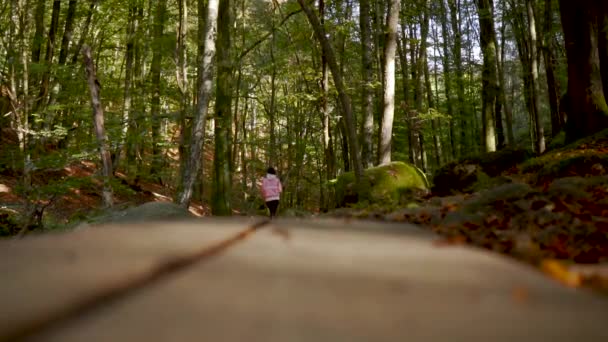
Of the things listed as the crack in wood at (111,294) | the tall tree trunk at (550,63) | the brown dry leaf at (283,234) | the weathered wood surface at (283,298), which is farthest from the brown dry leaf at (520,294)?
the tall tree trunk at (550,63)

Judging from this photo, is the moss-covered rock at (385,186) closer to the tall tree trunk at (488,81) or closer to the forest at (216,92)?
the forest at (216,92)

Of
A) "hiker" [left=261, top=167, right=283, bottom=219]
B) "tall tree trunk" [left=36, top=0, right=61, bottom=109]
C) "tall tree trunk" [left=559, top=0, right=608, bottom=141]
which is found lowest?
"hiker" [left=261, top=167, right=283, bottom=219]

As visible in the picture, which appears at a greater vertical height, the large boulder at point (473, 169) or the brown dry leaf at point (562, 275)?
the large boulder at point (473, 169)

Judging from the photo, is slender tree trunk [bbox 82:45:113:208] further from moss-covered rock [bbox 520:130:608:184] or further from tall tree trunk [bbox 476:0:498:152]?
tall tree trunk [bbox 476:0:498:152]

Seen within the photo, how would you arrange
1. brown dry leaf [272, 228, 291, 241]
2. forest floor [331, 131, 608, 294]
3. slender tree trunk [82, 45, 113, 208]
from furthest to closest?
slender tree trunk [82, 45, 113, 208] < brown dry leaf [272, 228, 291, 241] < forest floor [331, 131, 608, 294]

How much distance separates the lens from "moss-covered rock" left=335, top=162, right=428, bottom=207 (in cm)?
1225

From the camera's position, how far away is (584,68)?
10.7 m

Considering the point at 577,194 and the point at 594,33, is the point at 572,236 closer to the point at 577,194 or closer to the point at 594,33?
the point at 577,194

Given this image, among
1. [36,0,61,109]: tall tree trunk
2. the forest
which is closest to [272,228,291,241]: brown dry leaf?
the forest

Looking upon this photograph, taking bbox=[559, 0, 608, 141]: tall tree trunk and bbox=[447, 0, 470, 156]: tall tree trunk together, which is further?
bbox=[447, 0, 470, 156]: tall tree trunk

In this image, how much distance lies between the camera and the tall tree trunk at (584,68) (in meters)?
10.6

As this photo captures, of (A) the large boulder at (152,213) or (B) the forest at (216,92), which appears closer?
(A) the large boulder at (152,213)

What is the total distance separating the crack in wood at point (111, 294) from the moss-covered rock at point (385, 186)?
10238 mm

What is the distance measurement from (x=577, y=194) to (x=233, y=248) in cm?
524
